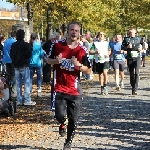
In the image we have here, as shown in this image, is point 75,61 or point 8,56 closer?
point 75,61

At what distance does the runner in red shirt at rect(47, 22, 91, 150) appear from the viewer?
7.25 metres

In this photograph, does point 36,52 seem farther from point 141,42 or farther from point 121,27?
point 121,27

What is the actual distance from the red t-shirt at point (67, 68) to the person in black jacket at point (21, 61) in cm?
459

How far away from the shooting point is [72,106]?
7.52 metres

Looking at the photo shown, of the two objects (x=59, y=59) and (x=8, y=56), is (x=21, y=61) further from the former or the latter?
(x=59, y=59)

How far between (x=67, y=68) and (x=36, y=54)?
6750 mm

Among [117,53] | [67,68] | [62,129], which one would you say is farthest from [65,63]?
[117,53]

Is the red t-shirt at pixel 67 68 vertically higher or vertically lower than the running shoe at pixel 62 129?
higher

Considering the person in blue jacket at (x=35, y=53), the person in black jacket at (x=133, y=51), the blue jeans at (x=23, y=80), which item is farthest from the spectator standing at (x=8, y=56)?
the person in black jacket at (x=133, y=51)

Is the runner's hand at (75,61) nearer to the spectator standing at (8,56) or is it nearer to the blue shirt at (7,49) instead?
the spectator standing at (8,56)

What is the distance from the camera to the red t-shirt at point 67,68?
7309 millimetres

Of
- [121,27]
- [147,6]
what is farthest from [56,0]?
[121,27]

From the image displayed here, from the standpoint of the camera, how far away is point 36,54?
13984 mm

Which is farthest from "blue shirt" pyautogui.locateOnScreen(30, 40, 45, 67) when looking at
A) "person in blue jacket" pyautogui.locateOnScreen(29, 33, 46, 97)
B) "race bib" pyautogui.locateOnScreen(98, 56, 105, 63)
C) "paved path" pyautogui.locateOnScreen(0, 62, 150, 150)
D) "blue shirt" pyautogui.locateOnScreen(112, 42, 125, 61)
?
"blue shirt" pyautogui.locateOnScreen(112, 42, 125, 61)
